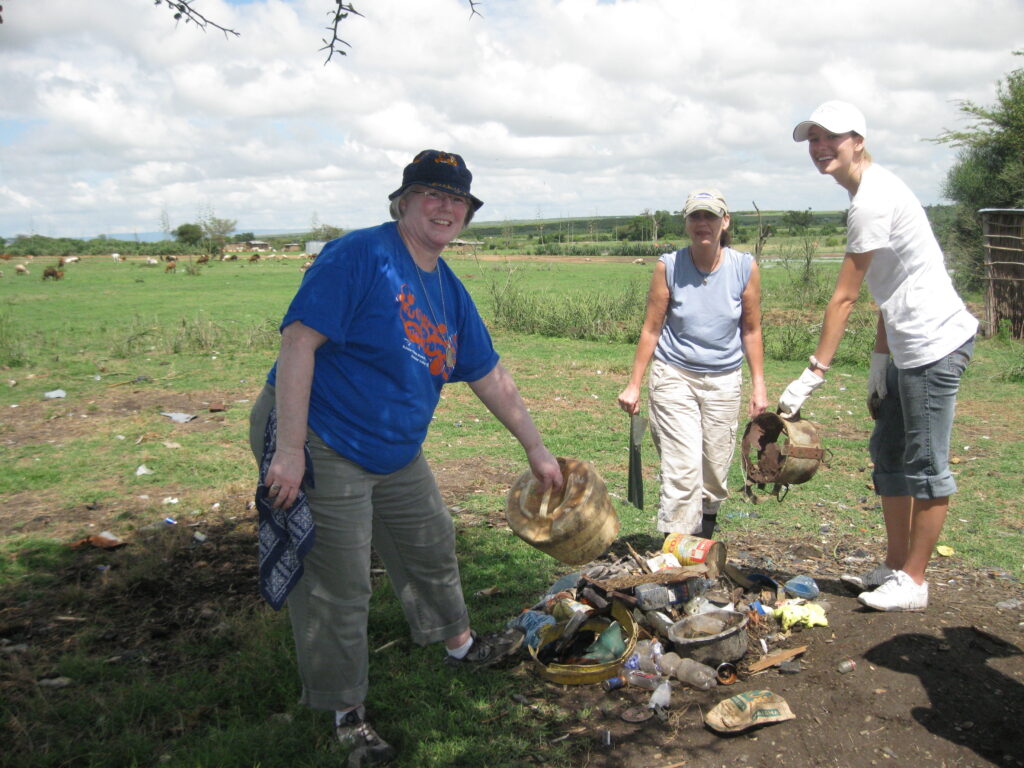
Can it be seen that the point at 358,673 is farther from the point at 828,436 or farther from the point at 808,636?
the point at 828,436

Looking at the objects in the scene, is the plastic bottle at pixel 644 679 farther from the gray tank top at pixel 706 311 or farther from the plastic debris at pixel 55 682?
the plastic debris at pixel 55 682

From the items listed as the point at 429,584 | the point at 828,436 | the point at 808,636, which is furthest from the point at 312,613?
the point at 828,436

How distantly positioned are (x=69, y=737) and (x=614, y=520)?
2262mm

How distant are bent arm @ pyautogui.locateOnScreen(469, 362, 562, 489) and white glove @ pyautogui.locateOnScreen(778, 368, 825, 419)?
1.19 metres

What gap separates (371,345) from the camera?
2.84m

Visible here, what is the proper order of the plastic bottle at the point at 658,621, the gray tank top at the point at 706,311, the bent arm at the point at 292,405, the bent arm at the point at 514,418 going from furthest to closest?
1. the gray tank top at the point at 706,311
2. the plastic bottle at the point at 658,621
3. the bent arm at the point at 514,418
4. the bent arm at the point at 292,405

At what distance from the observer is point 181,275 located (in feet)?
122

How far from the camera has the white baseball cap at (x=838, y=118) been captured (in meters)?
3.41

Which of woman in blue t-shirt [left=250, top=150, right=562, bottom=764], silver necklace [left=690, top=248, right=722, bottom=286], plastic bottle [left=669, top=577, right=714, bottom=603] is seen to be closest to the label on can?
plastic bottle [left=669, top=577, right=714, bottom=603]

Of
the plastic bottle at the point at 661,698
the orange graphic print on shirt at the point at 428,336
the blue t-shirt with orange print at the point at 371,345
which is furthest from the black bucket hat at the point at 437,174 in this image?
the plastic bottle at the point at 661,698

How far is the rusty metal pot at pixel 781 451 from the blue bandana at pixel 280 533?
2395 millimetres

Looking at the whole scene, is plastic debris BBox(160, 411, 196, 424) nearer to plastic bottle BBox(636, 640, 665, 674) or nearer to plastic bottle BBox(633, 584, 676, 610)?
plastic bottle BBox(633, 584, 676, 610)

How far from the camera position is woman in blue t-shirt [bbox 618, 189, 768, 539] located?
14.3ft

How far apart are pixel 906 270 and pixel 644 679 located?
2035 mm
